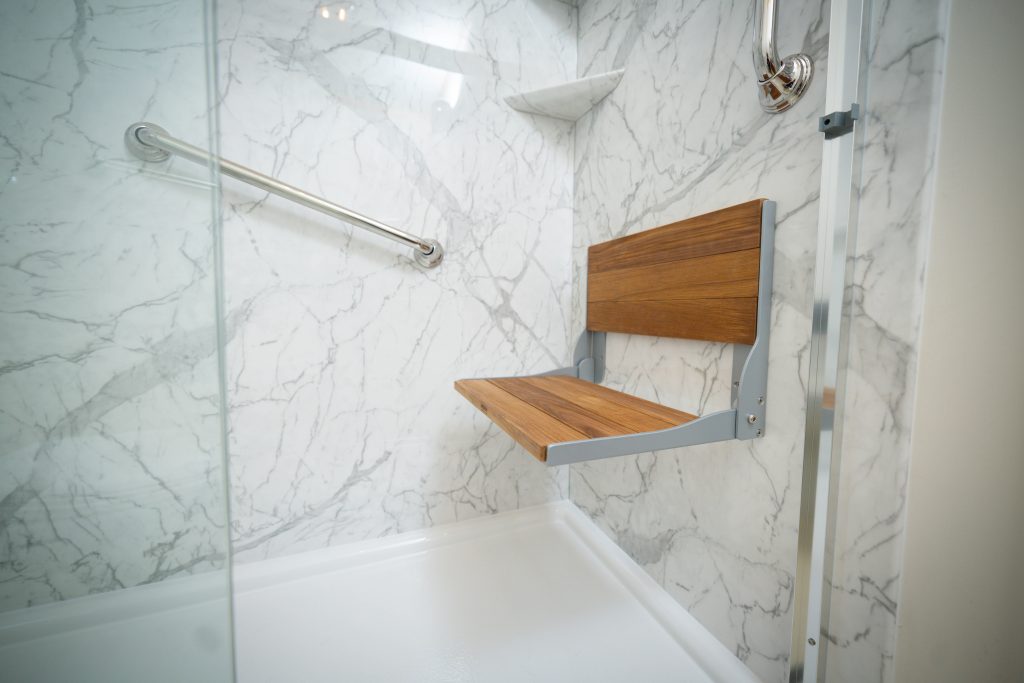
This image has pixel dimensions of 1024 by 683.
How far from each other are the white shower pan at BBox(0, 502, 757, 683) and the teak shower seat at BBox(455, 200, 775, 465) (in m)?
0.48

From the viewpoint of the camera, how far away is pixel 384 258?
108 cm

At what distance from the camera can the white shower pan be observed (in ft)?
1.86

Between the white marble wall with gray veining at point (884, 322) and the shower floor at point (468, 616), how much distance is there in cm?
33

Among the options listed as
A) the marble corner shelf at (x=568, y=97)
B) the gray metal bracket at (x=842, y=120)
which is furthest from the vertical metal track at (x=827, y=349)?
the marble corner shelf at (x=568, y=97)

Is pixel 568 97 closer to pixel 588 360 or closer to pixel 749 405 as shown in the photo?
pixel 588 360

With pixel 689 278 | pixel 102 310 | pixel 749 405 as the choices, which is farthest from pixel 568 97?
pixel 102 310

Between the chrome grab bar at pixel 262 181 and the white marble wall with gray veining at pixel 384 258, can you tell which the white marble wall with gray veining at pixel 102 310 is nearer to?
the chrome grab bar at pixel 262 181

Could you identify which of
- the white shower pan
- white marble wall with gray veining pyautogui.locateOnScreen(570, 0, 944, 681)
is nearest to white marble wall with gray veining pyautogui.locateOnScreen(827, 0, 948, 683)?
white marble wall with gray veining pyautogui.locateOnScreen(570, 0, 944, 681)

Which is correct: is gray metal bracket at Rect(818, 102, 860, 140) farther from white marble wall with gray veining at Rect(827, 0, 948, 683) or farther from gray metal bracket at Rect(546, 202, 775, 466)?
gray metal bracket at Rect(546, 202, 775, 466)

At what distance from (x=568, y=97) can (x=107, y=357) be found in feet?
3.73

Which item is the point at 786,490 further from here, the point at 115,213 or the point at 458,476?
the point at 115,213

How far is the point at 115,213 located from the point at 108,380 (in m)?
0.24

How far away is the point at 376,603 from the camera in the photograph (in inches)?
36.7

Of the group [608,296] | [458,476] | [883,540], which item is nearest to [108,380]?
[458,476]
